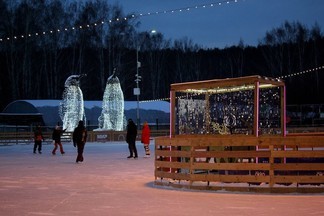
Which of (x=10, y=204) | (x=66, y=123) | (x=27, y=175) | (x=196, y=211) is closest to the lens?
(x=196, y=211)

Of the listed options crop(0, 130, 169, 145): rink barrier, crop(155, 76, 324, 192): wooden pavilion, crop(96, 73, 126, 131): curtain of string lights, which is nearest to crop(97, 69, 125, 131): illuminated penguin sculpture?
crop(96, 73, 126, 131): curtain of string lights

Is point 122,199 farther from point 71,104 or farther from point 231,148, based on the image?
point 71,104

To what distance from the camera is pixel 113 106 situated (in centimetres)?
3906

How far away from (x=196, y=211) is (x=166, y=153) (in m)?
4.11

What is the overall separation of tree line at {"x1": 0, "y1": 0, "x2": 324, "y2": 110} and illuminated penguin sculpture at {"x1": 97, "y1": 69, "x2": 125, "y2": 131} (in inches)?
499

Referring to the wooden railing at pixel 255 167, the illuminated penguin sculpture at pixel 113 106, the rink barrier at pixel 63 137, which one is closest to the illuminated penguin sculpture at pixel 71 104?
the rink barrier at pixel 63 137

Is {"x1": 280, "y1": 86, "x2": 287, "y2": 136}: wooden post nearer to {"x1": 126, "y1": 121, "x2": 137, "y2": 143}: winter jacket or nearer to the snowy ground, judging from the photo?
the snowy ground

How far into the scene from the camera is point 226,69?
77688 millimetres

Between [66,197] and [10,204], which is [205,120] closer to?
[66,197]

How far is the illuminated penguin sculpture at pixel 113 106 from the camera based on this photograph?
128ft

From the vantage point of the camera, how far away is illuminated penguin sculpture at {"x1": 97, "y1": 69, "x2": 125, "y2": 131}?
128 ft

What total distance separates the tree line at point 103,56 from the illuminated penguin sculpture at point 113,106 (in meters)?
12.7

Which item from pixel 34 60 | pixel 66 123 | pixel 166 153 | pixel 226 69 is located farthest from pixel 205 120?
pixel 226 69

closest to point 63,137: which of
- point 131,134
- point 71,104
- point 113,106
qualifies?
point 71,104
